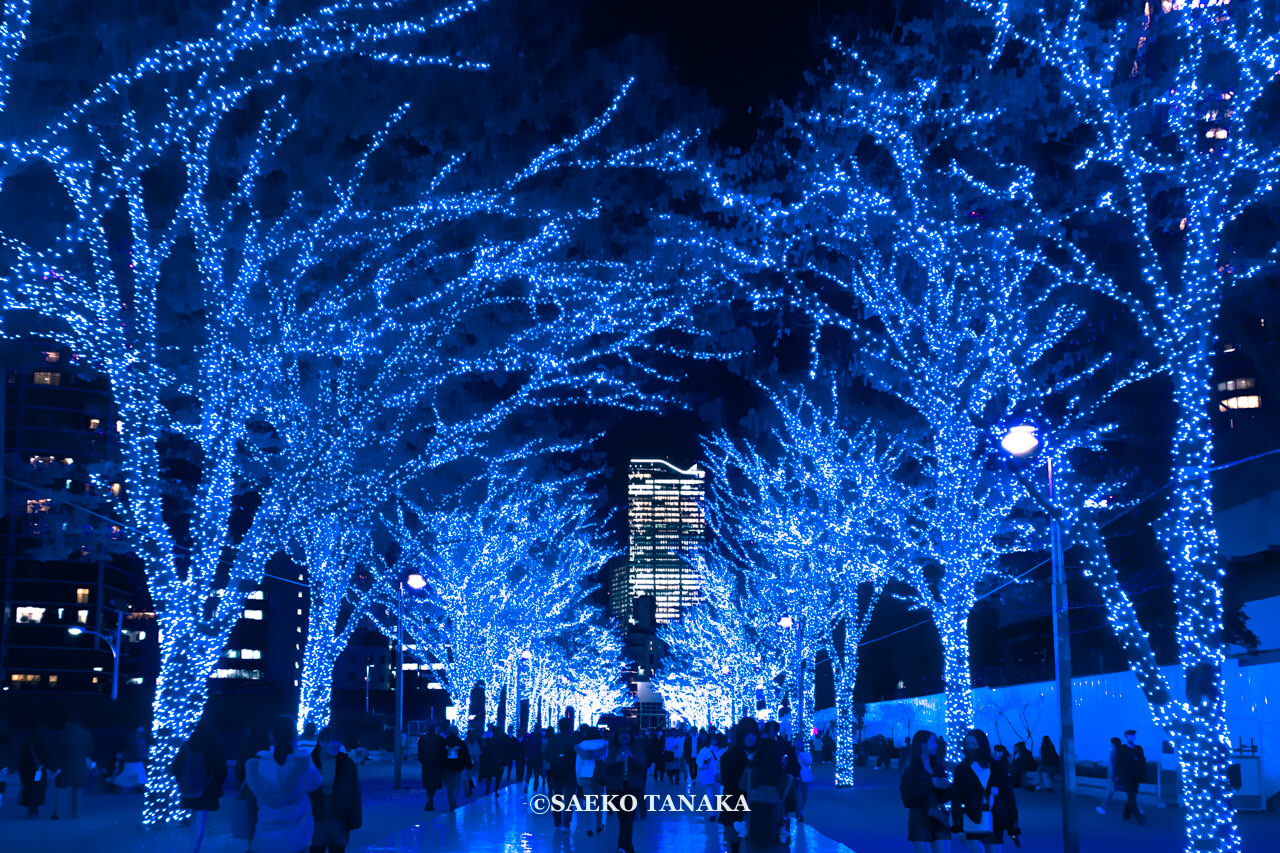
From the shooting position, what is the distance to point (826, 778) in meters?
39.7

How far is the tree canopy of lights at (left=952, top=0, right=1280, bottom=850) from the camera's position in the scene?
12.2 meters

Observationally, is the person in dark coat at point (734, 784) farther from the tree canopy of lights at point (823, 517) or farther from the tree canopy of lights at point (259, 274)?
the tree canopy of lights at point (823, 517)

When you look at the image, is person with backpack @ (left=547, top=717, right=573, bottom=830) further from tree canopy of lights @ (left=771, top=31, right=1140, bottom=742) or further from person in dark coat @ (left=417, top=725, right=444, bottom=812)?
tree canopy of lights @ (left=771, top=31, right=1140, bottom=742)

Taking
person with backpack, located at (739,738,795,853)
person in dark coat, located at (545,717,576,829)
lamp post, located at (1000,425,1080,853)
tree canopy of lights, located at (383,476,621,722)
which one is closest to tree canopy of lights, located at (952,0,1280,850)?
lamp post, located at (1000,425,1080,853)

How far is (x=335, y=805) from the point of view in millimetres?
11844

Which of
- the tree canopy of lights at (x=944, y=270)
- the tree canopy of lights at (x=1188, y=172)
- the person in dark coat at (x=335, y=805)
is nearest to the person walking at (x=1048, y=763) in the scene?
the tree canopy of lights at (x=944, y=270)

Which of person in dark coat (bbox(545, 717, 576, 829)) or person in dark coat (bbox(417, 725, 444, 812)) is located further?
person in dark coat (bbox(417, 725, 444, 812))

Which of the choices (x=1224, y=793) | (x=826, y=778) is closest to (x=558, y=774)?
(x=1224, y=793)

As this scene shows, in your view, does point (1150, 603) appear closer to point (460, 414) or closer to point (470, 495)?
point (470, 495)

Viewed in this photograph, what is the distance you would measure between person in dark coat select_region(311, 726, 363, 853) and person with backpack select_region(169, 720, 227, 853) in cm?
379

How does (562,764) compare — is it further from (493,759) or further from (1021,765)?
(1021,765)

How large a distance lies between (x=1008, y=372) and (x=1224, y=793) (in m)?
7.47

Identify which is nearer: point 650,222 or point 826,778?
point 650,222

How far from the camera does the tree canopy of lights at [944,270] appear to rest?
50.4 ft
